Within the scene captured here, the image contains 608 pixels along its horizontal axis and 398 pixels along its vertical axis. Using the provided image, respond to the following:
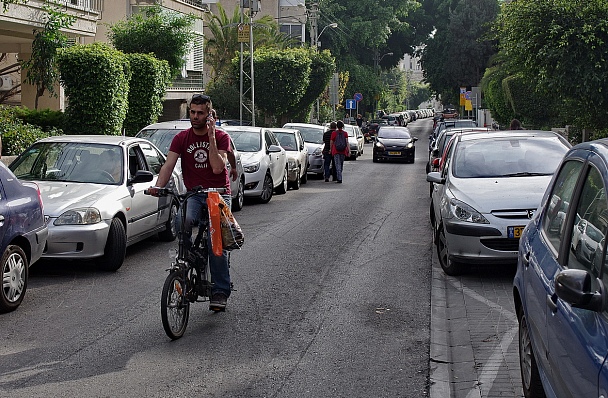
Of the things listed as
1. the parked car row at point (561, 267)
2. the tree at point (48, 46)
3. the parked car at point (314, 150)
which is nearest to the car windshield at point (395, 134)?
the parked car at point (314, 150)

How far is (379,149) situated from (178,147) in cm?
3065

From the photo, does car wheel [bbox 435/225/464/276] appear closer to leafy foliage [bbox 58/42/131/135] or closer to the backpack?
leafy foliage [bbox 58/42/131/135]

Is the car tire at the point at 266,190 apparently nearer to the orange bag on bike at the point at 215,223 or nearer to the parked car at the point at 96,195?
the parked car at the point at 96,195

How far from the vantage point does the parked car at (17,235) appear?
8.23m

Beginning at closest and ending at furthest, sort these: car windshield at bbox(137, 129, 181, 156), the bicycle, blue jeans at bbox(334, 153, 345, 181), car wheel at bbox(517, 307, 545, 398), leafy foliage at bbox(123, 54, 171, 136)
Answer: car wheel at bbox(517, 307, 545, 398)
the bicycle
car windshield at bbox(137, 129, 181, 156)
leafy foliage at bbox(123, 54, 171, 136)
blue jeans at bbox(334, 153, 345, 181)

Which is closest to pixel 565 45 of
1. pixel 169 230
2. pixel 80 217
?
pixel 169 230

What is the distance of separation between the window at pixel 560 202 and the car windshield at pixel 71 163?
6.95 m

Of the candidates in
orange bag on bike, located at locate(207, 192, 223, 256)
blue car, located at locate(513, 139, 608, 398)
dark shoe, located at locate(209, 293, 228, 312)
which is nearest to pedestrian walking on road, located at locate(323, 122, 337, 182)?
dark shoe, located at locate(209, 293, 228, 312)

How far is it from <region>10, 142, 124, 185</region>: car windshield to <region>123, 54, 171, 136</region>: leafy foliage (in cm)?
1355

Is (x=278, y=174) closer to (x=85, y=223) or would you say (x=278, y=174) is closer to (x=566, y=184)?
(x=85, y=223)

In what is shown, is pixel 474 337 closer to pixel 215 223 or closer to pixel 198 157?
pixel 215 223

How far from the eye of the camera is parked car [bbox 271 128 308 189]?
23453 millimetres

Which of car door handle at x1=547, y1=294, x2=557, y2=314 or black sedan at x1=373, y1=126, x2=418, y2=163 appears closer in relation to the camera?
car door handle at x1=547, y1=294, x2=557, y2=314

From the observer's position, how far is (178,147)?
8.06 m
